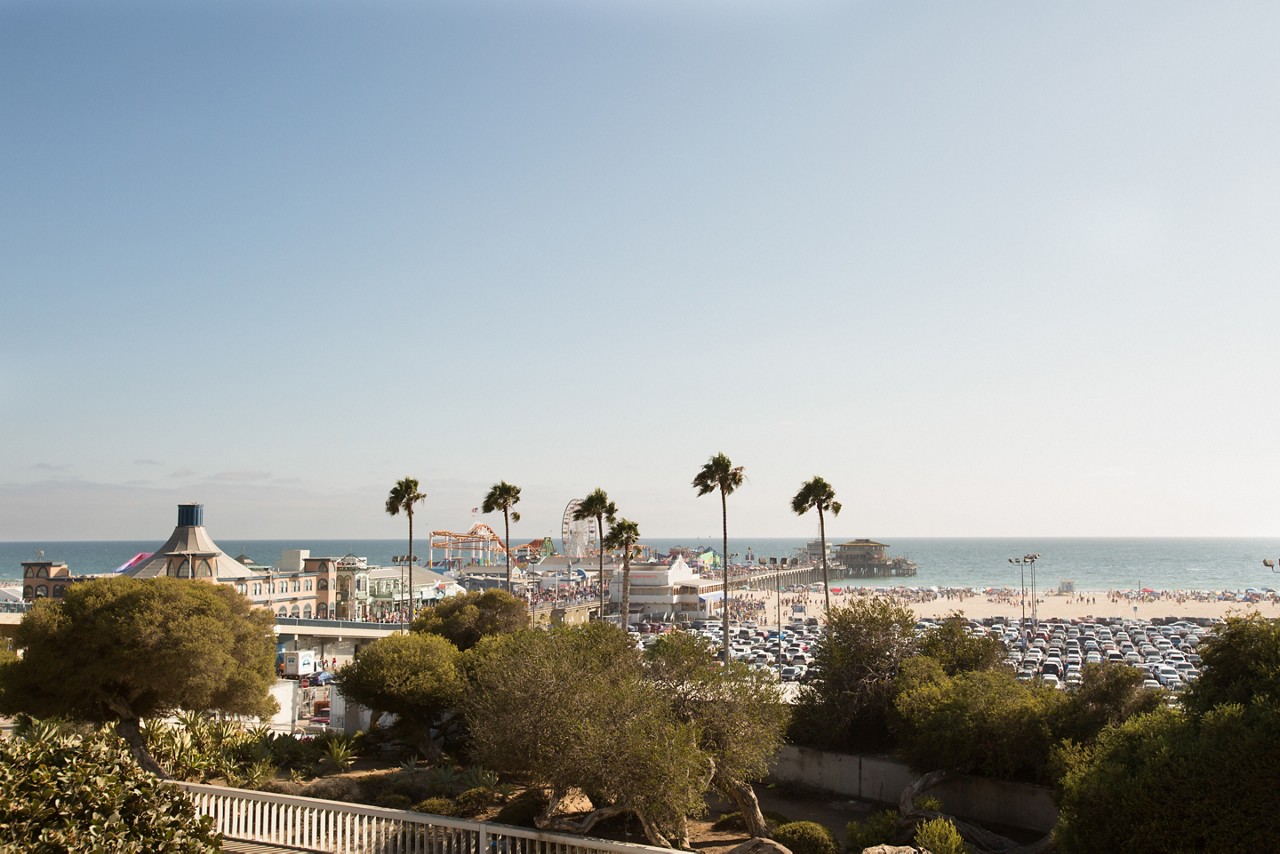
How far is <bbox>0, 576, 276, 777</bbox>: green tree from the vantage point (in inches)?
767

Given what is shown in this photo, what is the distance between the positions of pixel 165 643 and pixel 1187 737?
20000 mm

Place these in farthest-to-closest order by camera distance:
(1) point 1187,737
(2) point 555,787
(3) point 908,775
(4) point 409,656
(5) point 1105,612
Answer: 1. (5) point 1105,612
2. (4) point 409,656
3. (3) point 908,775
4. (2) point 555,787
5. (1) point 1187,737

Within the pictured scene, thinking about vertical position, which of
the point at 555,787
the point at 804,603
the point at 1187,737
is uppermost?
the point at 1187,737

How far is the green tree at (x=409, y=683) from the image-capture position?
2272 cm

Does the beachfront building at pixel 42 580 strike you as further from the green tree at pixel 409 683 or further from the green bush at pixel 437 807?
the green bush at pixel 437 807

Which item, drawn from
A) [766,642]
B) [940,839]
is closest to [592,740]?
[940,839]

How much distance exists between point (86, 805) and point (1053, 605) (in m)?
125

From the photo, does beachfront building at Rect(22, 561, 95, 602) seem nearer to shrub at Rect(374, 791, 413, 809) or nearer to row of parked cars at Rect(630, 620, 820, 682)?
row of parked cars at Rect(630, 620, 820, 682)

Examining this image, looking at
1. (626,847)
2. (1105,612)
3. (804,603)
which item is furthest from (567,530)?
(626,847)

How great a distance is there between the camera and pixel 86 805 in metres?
9.69

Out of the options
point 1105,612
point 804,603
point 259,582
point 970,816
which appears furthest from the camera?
point 804,603

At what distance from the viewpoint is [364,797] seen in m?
18.0

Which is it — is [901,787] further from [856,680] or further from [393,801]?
[393,801]

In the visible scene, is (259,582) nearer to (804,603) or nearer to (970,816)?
(970,816)
